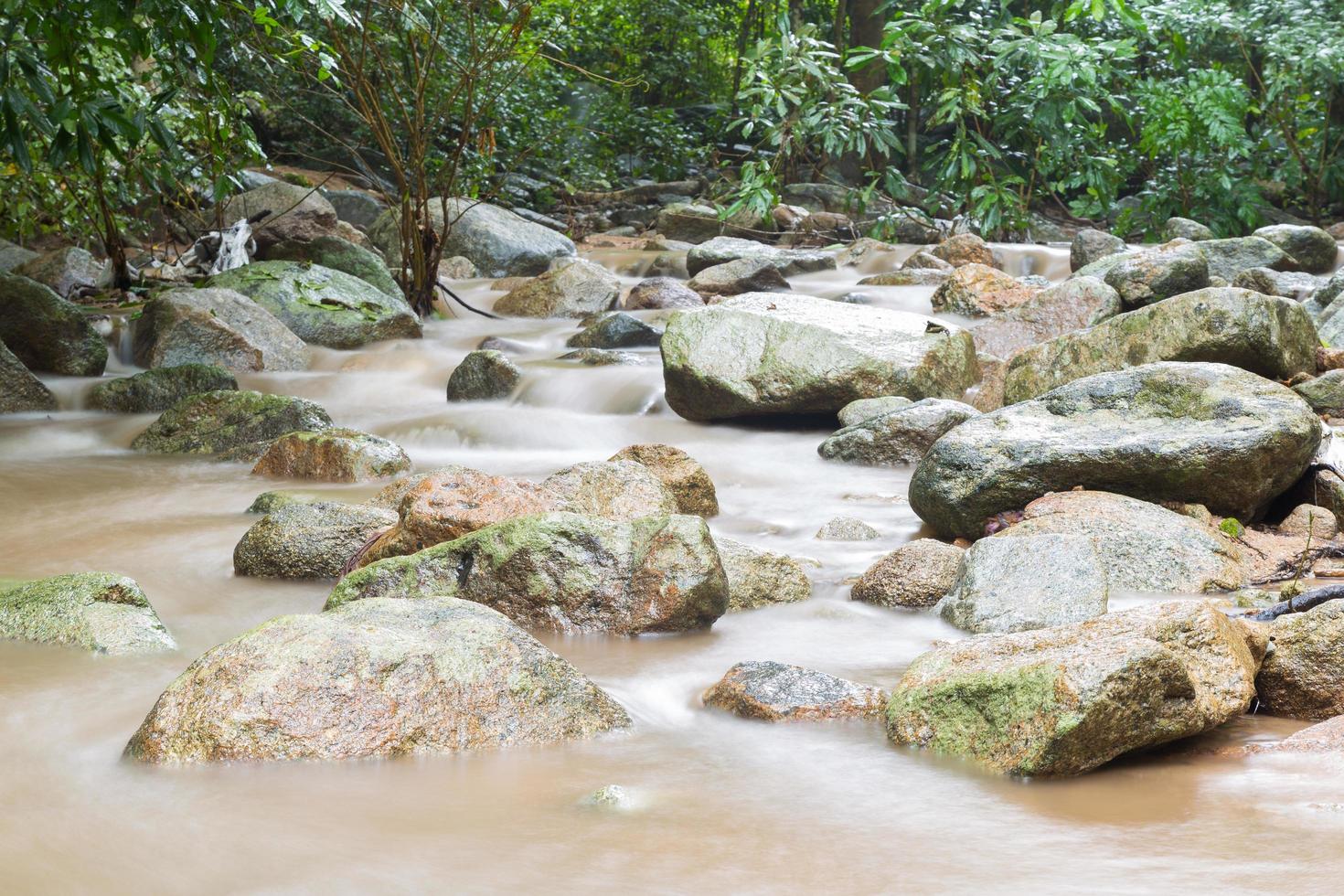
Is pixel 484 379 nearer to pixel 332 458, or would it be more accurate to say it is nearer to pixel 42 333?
pixel 332 458

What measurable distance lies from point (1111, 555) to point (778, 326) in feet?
10.3

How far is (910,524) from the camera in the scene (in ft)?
16.2

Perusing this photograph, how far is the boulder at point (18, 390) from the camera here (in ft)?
25.0

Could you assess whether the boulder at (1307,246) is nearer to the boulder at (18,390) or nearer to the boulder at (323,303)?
the boulder at (323,303)

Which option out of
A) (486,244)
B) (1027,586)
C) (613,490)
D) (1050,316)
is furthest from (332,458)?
(486,244)

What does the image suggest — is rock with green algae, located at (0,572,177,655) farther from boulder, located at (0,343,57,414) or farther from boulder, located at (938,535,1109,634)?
boulder, located at (0,343,57,414)

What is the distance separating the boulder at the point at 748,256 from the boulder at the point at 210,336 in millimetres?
4545

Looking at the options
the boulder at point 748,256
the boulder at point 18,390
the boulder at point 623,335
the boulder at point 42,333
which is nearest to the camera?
the boulder at point 18,390

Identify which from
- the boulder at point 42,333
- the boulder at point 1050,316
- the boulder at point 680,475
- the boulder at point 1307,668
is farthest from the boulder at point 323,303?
the boulder at point 1307,668

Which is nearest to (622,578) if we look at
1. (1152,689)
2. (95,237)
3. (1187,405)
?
(1152,689)

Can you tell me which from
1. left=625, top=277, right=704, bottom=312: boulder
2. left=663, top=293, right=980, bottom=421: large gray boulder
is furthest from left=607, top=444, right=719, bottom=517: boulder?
left=625, top=277, right=704, bottom=312: boulder

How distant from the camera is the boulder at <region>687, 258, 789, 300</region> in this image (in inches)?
433

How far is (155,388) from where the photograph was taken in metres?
7.72

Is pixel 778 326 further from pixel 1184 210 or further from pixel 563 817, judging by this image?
pixel 1184 210
